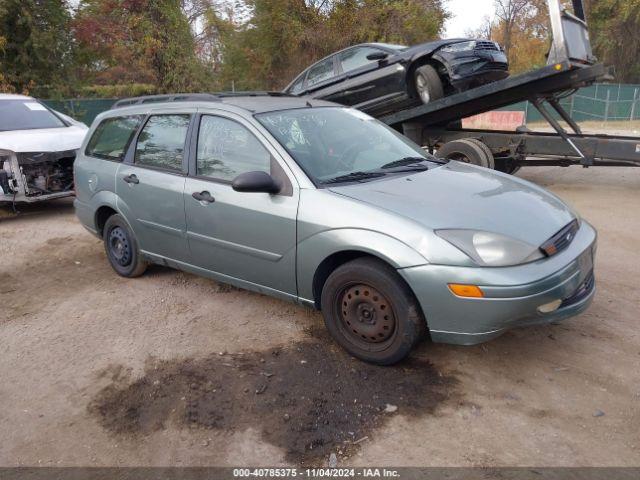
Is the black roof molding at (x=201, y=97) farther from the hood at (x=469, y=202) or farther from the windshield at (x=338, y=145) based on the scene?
the hood at (x=469, y=202)

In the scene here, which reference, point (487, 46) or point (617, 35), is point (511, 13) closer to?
point (617, 35)

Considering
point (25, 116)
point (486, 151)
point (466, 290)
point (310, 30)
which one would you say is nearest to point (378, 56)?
point (486, 151)

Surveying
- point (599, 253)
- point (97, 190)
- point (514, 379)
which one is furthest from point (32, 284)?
point (599, 253)

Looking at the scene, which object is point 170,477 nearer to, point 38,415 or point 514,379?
point 38,415

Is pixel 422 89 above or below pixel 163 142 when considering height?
above

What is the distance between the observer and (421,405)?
3.02 metres

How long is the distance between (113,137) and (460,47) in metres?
4.98

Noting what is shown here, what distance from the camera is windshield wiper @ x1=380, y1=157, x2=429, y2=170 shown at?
4004 mm

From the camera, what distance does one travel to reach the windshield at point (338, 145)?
3760mm

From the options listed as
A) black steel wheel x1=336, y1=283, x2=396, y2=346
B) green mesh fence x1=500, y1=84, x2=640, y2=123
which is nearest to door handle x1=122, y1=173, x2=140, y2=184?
black steel wheel x1=336, y1=283, x2=396, y2=346

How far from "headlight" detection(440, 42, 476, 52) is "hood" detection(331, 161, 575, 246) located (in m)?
4.32

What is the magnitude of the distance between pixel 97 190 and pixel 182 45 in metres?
16.7

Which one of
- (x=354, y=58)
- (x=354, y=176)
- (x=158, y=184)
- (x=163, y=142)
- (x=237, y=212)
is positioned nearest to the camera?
(x=354, y=176)

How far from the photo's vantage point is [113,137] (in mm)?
5219
